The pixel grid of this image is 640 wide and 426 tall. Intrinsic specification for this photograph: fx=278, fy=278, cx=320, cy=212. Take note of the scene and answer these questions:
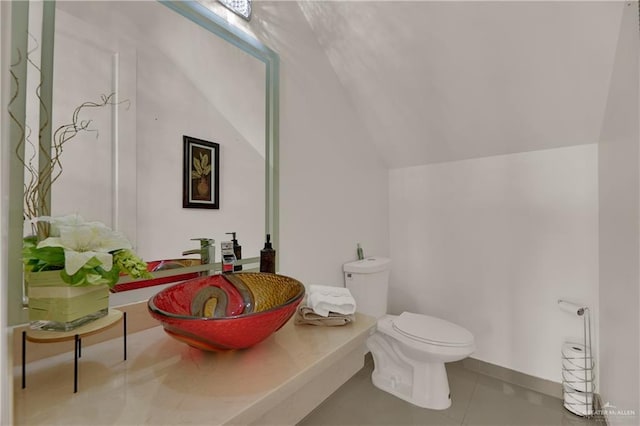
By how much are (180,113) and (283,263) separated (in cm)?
79

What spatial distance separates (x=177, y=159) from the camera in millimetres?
999

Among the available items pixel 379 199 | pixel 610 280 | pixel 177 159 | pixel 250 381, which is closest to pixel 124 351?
pixel 250 381

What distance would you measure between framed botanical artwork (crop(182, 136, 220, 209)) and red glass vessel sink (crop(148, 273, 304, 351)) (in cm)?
32

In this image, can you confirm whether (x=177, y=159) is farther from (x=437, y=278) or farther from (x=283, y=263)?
(x=437, y=278)

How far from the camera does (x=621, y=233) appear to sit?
4.04 feet

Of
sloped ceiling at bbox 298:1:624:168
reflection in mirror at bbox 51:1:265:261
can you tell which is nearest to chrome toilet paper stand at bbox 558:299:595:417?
sloped ceiling at bbox 298:1:624:168

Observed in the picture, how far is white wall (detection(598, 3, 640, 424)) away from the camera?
1.08 meters

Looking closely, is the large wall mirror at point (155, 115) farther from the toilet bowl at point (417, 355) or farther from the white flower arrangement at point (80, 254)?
the toilet bowl at point (417, 355)

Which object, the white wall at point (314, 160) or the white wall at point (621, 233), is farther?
the white wall at point (314, 160)

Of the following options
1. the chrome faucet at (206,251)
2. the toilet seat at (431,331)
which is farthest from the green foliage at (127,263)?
the toilet seat at (431,331)

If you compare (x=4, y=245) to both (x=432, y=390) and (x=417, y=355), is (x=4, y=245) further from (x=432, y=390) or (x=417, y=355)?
(x=432, y=390)

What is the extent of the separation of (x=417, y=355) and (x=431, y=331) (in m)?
0.16

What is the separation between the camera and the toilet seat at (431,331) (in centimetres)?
150

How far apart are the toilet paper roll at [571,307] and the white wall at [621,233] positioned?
10 centimetres
